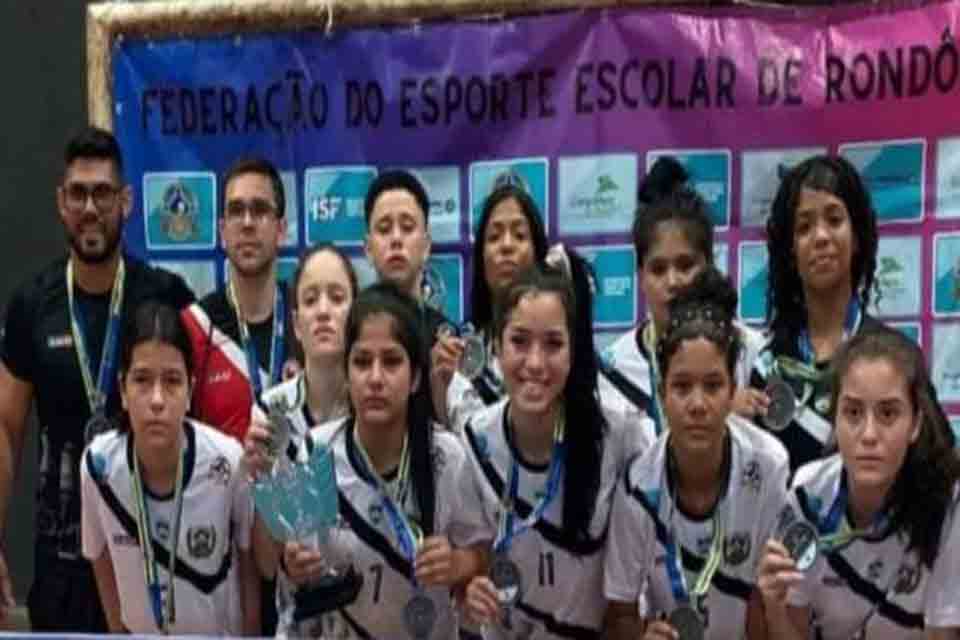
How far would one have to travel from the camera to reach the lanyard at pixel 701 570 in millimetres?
4039

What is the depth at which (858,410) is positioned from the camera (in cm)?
392

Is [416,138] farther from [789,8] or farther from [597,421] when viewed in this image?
[597,421]

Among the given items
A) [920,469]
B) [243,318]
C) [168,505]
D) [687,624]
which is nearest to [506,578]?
[687,624]

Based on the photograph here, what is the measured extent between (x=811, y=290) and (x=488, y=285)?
88 cm

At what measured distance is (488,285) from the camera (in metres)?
4.88

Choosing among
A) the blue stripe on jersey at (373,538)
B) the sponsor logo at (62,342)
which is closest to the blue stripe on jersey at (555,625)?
the blue stripe on jersey at (373,538)

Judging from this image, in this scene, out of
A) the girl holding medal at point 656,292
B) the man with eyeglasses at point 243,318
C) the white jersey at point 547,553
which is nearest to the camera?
the white jersey at point 547,553

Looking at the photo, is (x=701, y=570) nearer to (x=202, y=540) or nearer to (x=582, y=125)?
(x=202, y=540)

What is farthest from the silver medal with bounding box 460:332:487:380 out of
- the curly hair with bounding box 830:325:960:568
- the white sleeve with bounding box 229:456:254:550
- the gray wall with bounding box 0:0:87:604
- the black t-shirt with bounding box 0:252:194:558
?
the gray wall with bounding box 0:0:87:604

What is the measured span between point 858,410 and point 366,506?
45.9 inches

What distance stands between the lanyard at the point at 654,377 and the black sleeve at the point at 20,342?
1.76 meters

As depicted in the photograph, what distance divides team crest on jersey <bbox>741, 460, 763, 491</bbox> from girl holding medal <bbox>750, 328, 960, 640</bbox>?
13 centimetres

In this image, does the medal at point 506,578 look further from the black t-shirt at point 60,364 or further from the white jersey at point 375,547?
the black t-shirt at point 60,364

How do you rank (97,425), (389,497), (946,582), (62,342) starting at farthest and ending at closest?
(62,342) → (97,425) → (389,497) → (946,582)
